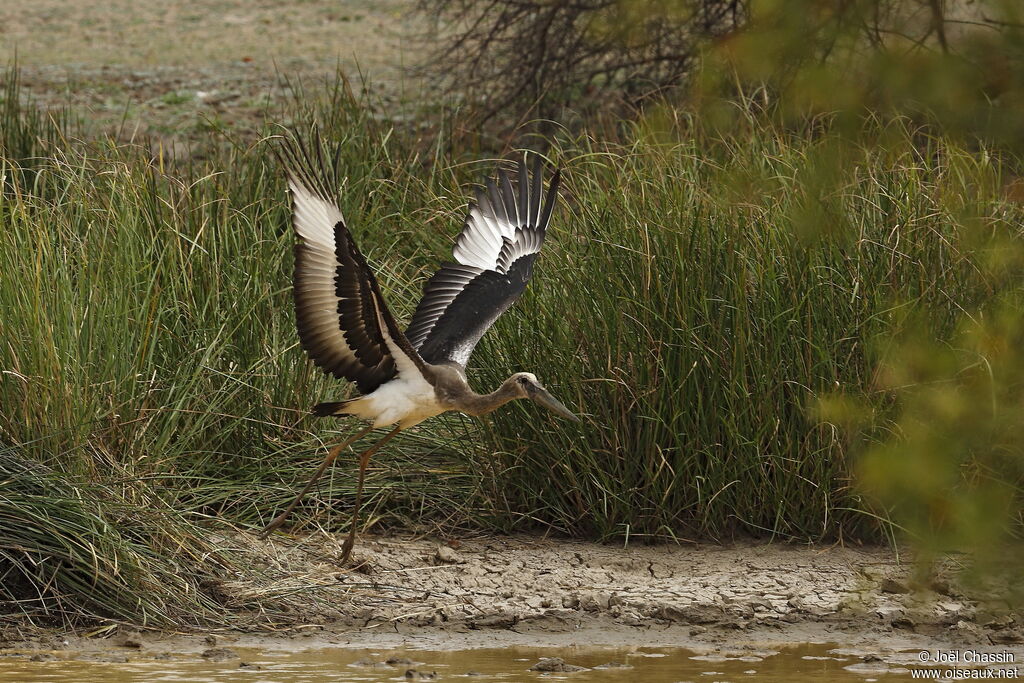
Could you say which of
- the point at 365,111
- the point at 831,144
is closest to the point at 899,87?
the point at 831,144

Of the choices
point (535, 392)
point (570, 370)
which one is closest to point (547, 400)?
point (535, 392)

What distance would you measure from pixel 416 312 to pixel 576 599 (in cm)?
144

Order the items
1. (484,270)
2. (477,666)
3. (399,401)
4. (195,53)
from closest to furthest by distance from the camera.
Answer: (477,666)
(399,401)
(484,270)
(195,53)

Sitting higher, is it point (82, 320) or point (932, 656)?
point (82, 320)

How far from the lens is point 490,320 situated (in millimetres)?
5773

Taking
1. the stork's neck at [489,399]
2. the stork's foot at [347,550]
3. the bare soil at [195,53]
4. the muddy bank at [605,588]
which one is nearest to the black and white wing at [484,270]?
the stork's neck at [489,399]

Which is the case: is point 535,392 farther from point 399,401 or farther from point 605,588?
point 605,588

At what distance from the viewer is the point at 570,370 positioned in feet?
20.0

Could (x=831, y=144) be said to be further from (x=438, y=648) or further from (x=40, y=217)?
(x=40, y=217)

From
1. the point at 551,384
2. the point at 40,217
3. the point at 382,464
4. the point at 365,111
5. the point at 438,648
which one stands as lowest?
the point at 438,648

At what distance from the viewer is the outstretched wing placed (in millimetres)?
5034

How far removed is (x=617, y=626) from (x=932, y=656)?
1128 mm

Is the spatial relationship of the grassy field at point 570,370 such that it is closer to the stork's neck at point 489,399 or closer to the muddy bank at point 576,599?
the muddy bank at point 576,599

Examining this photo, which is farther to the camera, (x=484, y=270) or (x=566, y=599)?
(x=484, y=270)
